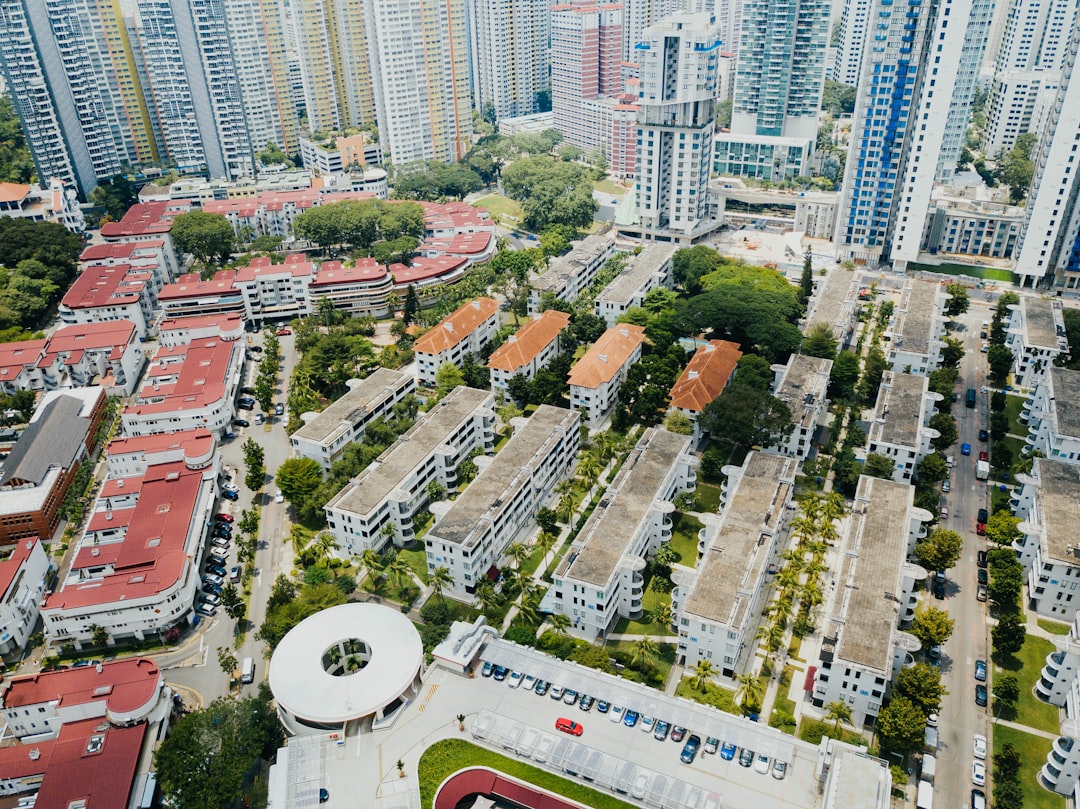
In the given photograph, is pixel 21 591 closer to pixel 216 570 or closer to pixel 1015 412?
pixel 216 570

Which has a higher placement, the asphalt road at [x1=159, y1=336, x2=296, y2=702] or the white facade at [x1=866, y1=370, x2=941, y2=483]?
the white facade at [x1=866, y1=370, x2=941, y2=483]

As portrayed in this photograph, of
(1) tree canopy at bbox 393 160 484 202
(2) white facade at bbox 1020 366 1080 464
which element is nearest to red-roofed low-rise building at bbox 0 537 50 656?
(2) white facade at bbox 1020 366 1080 464

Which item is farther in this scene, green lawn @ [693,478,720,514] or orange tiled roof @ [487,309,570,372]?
orange tiled roof @ [487,309,570,372]

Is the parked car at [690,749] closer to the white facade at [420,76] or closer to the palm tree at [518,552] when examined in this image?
the palm tree at [518,552]

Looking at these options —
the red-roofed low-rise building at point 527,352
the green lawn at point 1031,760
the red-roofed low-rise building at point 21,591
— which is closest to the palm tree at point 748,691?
the green lawn at point 1031,760

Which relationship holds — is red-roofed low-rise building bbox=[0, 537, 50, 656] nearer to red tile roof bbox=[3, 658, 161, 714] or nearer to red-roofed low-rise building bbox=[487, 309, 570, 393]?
red tile roof bbox=[3, 658, 161, 714]

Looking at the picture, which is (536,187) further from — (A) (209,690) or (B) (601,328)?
(A) (209,690)
